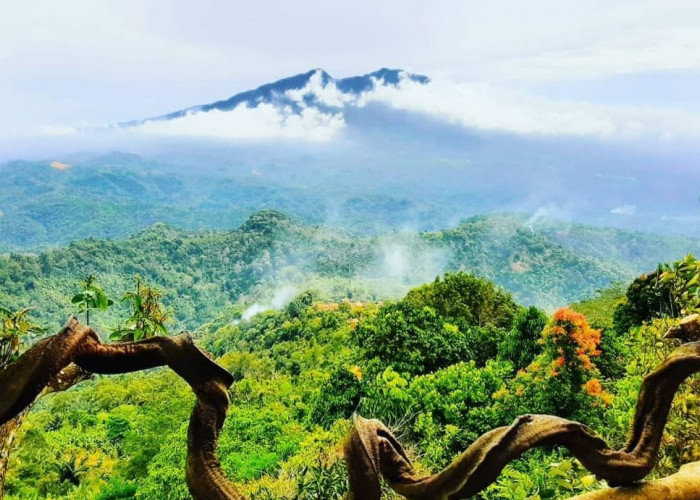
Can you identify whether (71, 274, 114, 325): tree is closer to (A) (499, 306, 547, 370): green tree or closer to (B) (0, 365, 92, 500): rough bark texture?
(B) (0, 365, 92, 500): rough bark texture

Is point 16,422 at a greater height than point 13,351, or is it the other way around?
point 13,351

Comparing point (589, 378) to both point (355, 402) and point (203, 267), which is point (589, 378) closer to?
point (355, 402)

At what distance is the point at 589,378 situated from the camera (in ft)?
31.6

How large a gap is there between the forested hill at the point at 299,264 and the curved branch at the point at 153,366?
219ft

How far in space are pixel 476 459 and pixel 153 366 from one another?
2.83ft

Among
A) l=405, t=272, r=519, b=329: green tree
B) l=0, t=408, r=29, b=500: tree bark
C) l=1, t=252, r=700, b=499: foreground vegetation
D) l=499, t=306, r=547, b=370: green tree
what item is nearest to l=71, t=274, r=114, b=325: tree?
l=0, t=408, r=29, b=500: tree bark

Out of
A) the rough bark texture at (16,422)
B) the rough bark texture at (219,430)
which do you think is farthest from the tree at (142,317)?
the rough bark texture at (219,430)

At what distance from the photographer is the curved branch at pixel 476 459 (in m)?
1.45

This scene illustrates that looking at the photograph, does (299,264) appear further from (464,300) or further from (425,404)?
(425,404)

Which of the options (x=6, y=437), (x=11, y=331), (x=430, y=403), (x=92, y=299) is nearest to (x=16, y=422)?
(x=6, y=437)

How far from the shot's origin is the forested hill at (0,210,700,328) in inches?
3147

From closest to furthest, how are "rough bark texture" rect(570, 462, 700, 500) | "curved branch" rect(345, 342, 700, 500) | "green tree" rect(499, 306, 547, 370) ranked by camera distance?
"curved branch" rect(345, 342, 700, 500), "rough bark texture" rect(570, 462, 700, 500), "green tree" rect(499, 306, 547, 370)

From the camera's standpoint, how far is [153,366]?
53.8 inches

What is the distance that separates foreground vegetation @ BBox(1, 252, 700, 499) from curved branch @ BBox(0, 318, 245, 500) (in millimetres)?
1820
